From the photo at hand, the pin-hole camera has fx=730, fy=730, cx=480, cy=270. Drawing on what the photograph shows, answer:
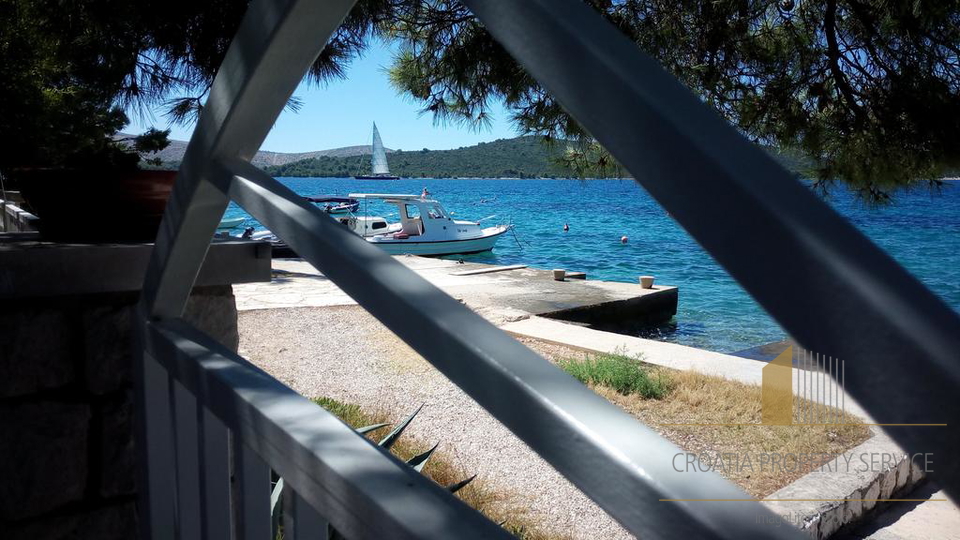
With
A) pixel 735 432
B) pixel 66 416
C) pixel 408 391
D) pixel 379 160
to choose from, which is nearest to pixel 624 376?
pixel 735 432

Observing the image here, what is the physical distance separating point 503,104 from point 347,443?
429 centimetres

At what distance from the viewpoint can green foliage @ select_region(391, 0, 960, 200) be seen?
3.92 m

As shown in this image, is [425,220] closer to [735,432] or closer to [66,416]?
[735,432]

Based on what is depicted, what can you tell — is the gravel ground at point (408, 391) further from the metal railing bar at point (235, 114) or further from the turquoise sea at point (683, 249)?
the metal railing bar at point (235, 114)

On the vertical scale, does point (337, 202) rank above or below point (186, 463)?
below

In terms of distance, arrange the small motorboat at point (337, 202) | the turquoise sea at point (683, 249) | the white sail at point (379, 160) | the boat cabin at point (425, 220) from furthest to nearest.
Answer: the white sail at point (379, 160) < the boat cabin at point (425, 220) < the small motorboat at point (337, 202) < the turquoise sea at point (683, 249)

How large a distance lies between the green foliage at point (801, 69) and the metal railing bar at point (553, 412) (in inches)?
137

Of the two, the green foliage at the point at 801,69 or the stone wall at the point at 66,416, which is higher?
the green foliage at the point at 801,69

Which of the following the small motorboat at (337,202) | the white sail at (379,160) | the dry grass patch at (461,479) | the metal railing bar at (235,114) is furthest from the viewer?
the white sail at (379,160)

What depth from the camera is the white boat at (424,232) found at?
2016cm

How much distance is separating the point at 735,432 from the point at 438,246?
57.3ft

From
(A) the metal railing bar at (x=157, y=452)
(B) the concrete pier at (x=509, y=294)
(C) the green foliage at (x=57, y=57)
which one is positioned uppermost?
(C) the green foliage at (x=57, y=57)

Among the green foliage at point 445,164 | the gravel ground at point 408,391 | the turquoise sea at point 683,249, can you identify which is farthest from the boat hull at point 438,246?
the green foliage at point 445,164

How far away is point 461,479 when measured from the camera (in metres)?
3.78
